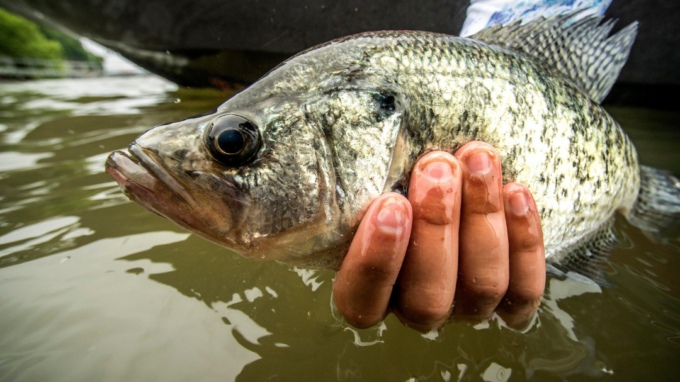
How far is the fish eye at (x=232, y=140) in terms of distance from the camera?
935 millimetres

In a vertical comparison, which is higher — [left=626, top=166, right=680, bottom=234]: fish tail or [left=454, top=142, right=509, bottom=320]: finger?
[left=454, top=142, right=509, bottom=320]: finger

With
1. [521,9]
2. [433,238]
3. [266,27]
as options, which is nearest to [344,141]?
[433,238]

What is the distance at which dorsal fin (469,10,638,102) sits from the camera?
1529mm

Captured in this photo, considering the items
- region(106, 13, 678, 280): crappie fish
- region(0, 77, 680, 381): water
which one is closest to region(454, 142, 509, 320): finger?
region(106, 13, 678, 280): crappie fish

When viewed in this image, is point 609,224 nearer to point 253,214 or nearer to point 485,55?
point 485,55

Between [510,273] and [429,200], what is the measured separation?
54cm

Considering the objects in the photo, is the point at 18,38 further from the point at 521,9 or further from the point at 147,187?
the point at 521,9

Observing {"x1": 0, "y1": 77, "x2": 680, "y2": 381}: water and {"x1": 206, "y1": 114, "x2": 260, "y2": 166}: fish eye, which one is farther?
{"x1": 0, "y1": 77, "x2": 680, "y2": 381}: water

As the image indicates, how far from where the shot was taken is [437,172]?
42.6 inches

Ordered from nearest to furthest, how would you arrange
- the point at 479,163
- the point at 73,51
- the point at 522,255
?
1. the point at 479,163
2. the point at 522,255
3. the point at 73,51

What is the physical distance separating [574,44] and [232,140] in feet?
6.15

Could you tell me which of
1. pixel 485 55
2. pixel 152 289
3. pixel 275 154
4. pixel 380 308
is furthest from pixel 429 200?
pixel 152 289

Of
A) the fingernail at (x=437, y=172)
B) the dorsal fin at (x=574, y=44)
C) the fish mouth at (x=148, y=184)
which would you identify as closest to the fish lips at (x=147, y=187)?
the fish mouth at (x=148, y=184)

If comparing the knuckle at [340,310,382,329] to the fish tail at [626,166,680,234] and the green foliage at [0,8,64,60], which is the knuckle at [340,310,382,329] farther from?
the green foliage at [0,8,64,60]
